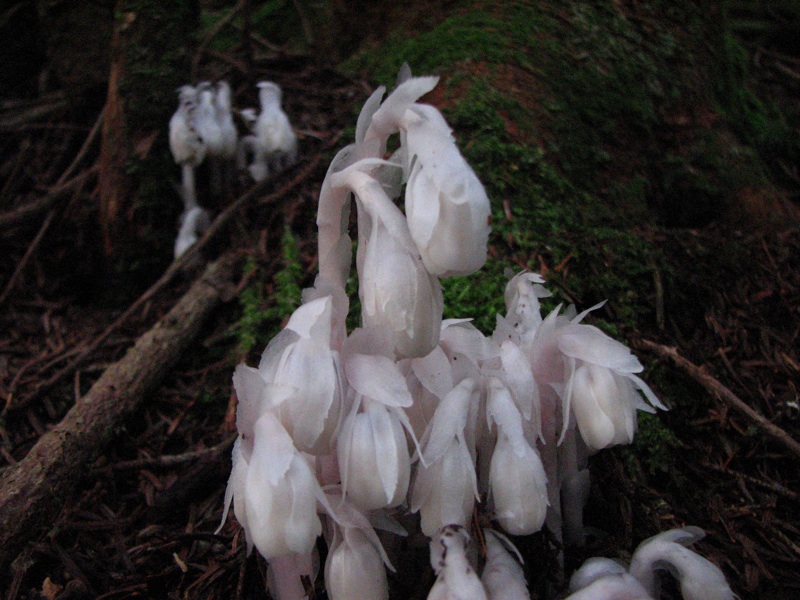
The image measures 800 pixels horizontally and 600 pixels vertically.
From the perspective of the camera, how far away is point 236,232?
2.43m

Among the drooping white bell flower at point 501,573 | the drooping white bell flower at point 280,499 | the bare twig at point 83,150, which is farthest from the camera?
the bare twig at point 83,150

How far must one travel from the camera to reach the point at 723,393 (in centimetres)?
163

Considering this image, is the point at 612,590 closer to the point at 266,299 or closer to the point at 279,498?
the point at 279,498

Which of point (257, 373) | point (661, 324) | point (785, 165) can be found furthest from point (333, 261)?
point (785, 165)

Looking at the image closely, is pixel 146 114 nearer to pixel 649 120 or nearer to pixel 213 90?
pixel 213 90

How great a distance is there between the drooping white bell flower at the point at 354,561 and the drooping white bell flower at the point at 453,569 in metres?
0.08

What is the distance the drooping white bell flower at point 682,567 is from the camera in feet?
3.32

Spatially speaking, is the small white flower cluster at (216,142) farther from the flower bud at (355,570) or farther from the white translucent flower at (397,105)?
the flower bud at (355,570)

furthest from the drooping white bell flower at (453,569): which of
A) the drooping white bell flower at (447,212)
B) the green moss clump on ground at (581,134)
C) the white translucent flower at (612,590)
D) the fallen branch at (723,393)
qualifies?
the fallen branch at (723,393)

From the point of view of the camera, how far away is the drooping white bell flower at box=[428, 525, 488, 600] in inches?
35.7

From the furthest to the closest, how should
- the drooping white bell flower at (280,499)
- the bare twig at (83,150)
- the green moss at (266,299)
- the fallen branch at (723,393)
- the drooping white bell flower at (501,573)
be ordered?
the bare twig at (83,150), the green moss at (266,299), the fallen branch at (723,393), the drooping white bell flower at (501,573), the drooping white bell flower at (280,499)

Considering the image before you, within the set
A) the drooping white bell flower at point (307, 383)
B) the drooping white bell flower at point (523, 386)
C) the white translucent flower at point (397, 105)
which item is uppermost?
the white translucent flower at point (397, 105)

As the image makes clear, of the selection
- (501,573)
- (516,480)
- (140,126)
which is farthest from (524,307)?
(140,126)

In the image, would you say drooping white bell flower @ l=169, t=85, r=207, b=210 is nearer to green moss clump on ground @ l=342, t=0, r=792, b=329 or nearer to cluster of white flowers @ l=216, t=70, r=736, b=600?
green moss clump on ground @ l=342, t=0, r=792, b=329
